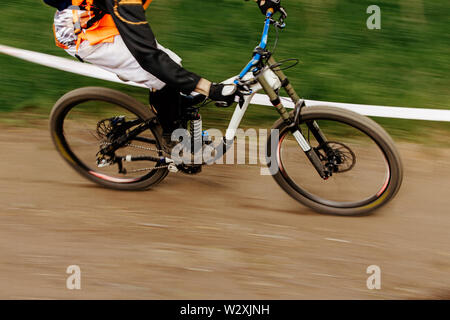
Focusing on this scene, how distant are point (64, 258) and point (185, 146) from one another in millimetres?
1169

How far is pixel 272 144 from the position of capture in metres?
3.54

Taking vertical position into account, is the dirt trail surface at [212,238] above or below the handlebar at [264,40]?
below

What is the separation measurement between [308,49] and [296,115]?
2077 mm

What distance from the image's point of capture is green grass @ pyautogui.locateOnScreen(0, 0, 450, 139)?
4719 millimetres

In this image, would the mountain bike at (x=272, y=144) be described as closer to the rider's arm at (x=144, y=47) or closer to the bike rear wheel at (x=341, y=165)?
the bike rear wheel at (x=341, y=165)

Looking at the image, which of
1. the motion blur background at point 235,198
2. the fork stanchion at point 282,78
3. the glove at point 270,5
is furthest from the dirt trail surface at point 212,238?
the glove at point 270,5

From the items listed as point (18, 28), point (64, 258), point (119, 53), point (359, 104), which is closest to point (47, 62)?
point (18, 28)

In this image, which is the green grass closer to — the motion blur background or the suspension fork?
the motion blur background

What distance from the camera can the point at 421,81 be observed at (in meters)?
4.80

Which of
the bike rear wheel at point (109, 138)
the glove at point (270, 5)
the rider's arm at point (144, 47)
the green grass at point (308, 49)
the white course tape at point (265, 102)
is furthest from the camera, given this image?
the green grass at point (308, 49)

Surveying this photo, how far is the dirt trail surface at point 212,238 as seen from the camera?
10.2ft

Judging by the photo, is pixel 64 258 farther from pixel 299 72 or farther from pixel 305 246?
pixel 299 72

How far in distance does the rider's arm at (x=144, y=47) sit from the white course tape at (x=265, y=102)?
4.61ft

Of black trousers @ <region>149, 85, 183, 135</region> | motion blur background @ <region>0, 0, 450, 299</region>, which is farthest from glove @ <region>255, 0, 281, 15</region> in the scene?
motion blur background @ <region>0, 0, 450, 299</region>
